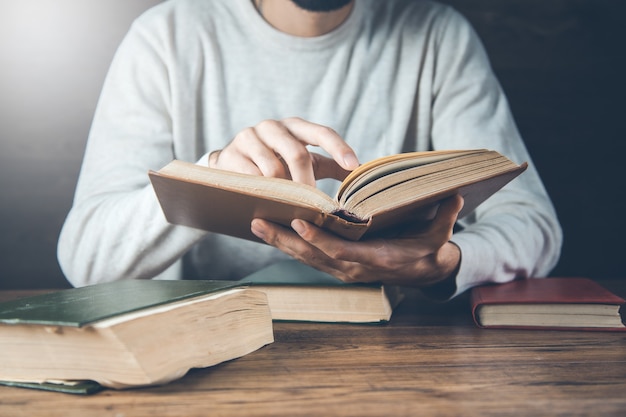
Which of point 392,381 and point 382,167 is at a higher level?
point 382,167

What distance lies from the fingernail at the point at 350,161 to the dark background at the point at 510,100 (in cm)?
123

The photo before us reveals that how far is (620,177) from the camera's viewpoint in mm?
1894

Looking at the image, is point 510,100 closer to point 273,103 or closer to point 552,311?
point 273,103

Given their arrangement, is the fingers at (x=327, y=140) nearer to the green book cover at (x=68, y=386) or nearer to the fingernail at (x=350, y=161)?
the fingernail at (x=350, y=161)

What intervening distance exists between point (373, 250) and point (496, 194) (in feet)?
1.94

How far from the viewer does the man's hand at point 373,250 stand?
0.79 metres

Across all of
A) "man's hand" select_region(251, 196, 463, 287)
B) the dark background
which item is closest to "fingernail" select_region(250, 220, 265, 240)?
"man's hand" select_region(251, 196, 463, 287)

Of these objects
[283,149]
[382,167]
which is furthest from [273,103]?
[382,167]

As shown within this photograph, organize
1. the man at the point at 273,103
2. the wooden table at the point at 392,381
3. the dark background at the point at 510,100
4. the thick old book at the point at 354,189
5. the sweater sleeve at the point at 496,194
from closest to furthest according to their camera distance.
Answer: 1. the wooden table at the point at 392,381
2. the thick old book at the point at 354,189
3. the sweater sleeve at the point at 496,194
4. the man at the point at 273,103
5. the dark background at the point at 510,100

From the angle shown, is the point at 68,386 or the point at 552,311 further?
the point at 552,311

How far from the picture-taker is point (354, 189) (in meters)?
0.69

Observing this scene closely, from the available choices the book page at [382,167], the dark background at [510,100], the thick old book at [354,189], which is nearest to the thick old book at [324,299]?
the thick old book at [354,189]

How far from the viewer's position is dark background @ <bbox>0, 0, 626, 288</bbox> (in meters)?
1.76

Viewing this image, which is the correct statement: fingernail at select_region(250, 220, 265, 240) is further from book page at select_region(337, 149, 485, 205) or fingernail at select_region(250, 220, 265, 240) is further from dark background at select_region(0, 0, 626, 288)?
dark background at select_region(0, 0, 626, 288)
